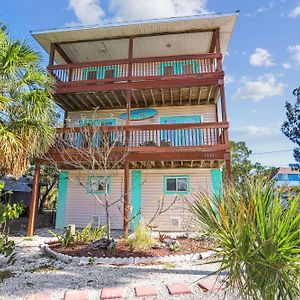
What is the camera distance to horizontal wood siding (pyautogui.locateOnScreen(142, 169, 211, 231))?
12.0 meters

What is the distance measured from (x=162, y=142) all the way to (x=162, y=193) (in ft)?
9.19

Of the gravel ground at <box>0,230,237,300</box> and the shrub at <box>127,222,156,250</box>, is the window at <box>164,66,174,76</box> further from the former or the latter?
the gravel ground at <box>0,230,237,300</box>

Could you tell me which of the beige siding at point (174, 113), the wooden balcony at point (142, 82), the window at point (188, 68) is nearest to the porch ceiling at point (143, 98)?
the wooden balcony at point (142, 82)

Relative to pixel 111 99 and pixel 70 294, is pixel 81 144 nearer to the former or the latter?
pixel 111 99

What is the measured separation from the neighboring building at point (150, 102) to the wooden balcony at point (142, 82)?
0.04 metres

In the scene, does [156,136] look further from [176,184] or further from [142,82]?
[176,184]

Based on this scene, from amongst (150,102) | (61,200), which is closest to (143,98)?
(150,102)

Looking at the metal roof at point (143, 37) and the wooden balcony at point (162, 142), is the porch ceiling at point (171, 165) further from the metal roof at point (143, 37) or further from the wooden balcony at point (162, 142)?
the metal roof at point (143, 37)

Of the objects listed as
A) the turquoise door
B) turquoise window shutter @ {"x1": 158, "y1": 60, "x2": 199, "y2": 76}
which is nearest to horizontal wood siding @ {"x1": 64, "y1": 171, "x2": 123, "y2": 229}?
the turquoise door

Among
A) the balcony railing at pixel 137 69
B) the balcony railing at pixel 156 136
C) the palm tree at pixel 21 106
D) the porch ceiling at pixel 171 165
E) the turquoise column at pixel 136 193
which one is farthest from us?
the turquoise column at pixel 136 193

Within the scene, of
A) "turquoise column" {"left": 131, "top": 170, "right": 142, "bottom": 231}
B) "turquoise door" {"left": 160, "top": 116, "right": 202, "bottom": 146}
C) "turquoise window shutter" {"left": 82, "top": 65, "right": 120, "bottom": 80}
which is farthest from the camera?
"turquoise window shutter" {"left": 82, "top": 65, "right": 120, "bottom": 80}

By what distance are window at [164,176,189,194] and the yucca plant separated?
31.2 feet

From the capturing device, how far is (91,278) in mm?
5117

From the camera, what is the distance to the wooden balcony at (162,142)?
9797 mm
